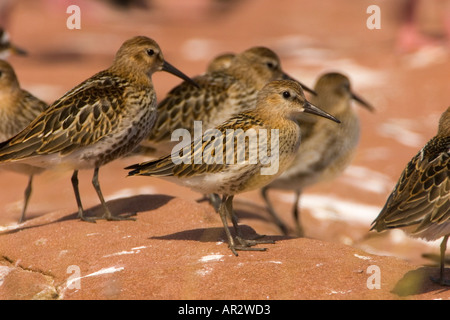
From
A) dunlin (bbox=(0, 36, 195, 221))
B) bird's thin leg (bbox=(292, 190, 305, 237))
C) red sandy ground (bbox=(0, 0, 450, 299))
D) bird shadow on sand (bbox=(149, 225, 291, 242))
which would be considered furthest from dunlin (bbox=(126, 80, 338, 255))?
bird's thin leg (bbox=(292, 190, 305, 237))

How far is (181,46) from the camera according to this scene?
21469mm

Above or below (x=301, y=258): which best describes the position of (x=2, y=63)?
above

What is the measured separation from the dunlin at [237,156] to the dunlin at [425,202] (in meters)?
1.05

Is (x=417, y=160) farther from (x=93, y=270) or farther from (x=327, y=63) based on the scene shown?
(x=327, y=63)

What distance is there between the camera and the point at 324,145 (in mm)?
9516

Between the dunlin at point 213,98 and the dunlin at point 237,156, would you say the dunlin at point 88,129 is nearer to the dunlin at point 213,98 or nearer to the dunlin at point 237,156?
the dunlin at point 237,156

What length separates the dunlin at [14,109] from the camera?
8.70 m

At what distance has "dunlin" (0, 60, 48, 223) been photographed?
28.6 feet

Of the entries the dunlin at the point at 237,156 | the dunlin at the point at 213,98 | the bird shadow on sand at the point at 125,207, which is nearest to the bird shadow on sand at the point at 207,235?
the dunlin at the point at 237,156

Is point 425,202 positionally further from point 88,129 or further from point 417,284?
point 88,129

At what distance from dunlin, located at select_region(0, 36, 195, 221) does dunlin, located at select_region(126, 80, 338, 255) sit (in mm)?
822

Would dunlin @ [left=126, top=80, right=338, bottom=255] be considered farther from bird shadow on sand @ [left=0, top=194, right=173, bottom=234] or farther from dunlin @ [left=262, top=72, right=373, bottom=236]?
dunlin @ [left=262, top=72, right=373, bottom=236]

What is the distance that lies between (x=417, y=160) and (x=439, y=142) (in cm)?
25
